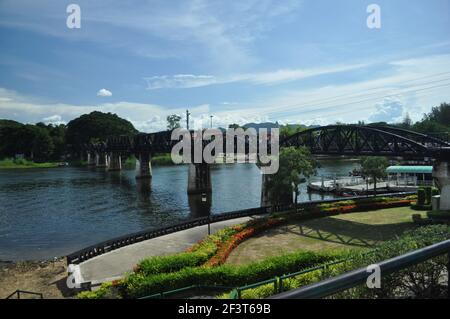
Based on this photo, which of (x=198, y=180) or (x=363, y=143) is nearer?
(x=363, y=143)

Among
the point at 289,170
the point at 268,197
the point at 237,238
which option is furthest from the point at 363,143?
the point at 237,238

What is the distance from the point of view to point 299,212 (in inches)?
1770

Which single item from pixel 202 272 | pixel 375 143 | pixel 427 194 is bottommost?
pixel 202 272

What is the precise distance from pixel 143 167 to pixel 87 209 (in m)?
51.6

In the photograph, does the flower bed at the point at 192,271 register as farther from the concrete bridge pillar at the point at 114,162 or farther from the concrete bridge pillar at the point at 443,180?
the concrete bridge pillar at the point at 114,162

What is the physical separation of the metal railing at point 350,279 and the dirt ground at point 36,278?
2321 centimetres

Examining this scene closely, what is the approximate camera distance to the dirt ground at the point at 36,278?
82.0ft

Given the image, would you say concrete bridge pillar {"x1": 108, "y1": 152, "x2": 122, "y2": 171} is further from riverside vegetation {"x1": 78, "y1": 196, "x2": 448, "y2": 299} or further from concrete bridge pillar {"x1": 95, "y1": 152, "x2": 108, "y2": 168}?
riverside vegetation {"x1": 78, "y1": 196, "x2": 448, "y2": 299}

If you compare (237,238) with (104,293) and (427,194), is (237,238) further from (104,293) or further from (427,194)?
(427,194)

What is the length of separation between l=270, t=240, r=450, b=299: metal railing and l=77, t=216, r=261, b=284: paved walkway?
22617 millimetres

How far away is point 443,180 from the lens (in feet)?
136

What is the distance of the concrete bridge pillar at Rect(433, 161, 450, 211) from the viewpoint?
41.2 meters
